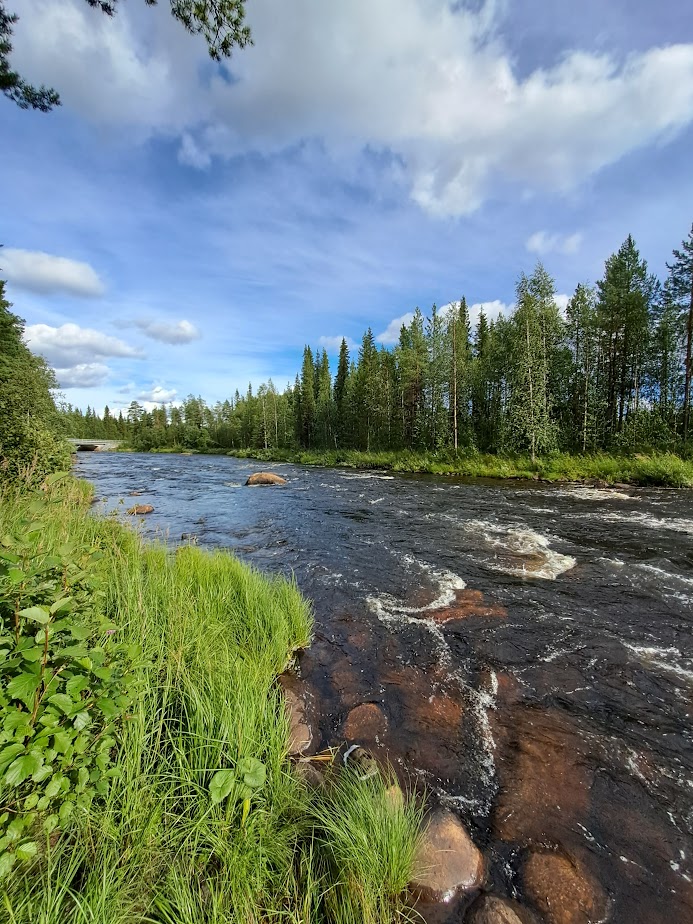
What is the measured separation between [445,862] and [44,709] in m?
2.76

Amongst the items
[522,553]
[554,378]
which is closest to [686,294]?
[554,378]

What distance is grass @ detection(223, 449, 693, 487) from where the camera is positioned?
19891 millimetres

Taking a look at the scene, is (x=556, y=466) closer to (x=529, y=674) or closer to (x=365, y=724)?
(x=529, y=674)

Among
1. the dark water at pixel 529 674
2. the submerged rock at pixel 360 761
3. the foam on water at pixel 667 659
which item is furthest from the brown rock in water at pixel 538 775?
the foam on water at pixel 667 659

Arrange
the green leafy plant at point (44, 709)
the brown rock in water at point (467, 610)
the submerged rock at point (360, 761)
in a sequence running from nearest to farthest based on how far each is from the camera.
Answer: the green leafy plant at point (44, 709)
the submerged rock at point (360, 761)
the brown rock in water at point (467, 610)

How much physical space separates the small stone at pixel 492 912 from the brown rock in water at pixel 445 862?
12 centimetres

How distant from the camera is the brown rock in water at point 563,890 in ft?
8.21

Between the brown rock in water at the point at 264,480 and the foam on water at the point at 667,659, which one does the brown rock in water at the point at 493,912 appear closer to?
the foam on water at the point at 667,659

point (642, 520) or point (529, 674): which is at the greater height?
point (642, 520)

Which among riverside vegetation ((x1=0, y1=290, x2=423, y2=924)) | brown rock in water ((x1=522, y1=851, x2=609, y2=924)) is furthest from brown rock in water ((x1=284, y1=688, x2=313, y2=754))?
brown rock in water ((x1=522, y1=851, x2=609, y2=924))

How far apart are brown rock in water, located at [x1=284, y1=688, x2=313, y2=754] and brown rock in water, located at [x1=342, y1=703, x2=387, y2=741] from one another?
0.40 metres

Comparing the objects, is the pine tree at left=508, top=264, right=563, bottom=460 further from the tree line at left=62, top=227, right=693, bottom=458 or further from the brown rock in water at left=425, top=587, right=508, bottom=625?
the brown rock in water at left=425, top=587, right=508, bottom=625

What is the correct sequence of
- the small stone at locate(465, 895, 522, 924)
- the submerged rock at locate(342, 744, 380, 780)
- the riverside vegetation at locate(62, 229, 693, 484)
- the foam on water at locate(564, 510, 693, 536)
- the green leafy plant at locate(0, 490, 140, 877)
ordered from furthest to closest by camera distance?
the riverside vegetation at locate(62, 229, 693, 484) → the foam on water at locate(564, 510, 693, 536) → the submerged rock at locate(342, 744, 380, 780) → the small stone at locate(465, 895, 522, 924) → the green leafy plant at locate(0, 490, 140, 877)

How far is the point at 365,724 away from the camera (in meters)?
4.16
